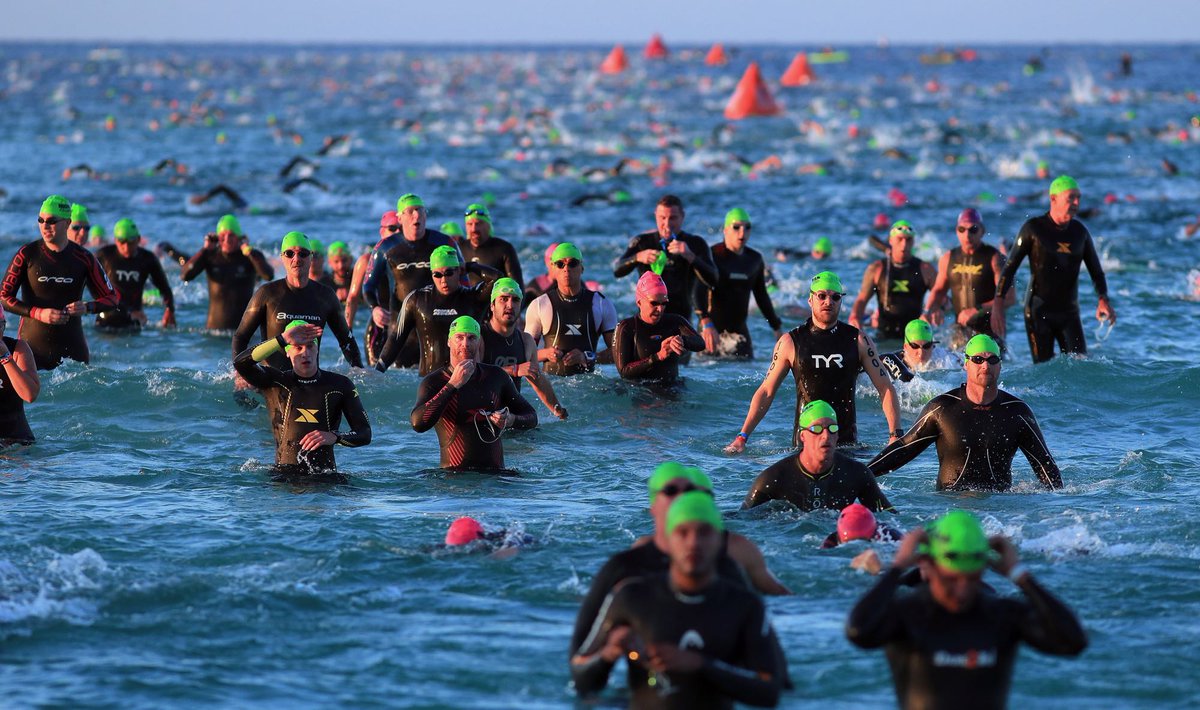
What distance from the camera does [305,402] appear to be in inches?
429

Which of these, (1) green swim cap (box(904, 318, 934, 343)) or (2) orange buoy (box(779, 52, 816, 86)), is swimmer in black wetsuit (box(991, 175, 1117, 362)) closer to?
(1) green swim cap (box(904, 318, 934, 343))

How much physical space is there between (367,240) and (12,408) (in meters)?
15.3

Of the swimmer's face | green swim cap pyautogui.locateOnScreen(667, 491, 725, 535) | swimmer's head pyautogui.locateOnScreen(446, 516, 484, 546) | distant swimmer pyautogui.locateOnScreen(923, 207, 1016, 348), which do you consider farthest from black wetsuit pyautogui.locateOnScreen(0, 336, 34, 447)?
distant swimmer pyautogui.locateOnScreen(923, 207, 1016, 348)

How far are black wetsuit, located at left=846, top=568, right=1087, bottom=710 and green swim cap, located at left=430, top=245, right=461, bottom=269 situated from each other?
285 inches

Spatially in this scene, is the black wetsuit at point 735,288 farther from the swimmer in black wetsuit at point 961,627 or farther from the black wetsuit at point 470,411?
the swimmer in black wetsuit at point 961,627

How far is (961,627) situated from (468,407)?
5.53 metres

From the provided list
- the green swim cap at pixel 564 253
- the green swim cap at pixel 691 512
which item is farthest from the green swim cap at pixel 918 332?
the green swim cap at pixel 691 512

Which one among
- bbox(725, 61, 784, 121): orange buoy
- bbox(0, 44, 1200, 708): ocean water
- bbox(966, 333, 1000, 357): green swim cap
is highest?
bbox(725, 61, 784, 121): orange buoy

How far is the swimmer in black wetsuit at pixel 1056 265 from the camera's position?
14.6 metres

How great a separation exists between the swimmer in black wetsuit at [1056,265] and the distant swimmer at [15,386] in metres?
8.37

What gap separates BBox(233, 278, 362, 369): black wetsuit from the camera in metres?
12.9

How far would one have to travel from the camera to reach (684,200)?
1309 inches

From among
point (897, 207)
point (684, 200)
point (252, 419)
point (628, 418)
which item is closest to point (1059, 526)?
point (628, 418)

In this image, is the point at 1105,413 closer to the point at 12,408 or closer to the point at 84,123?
the point at 12,408
